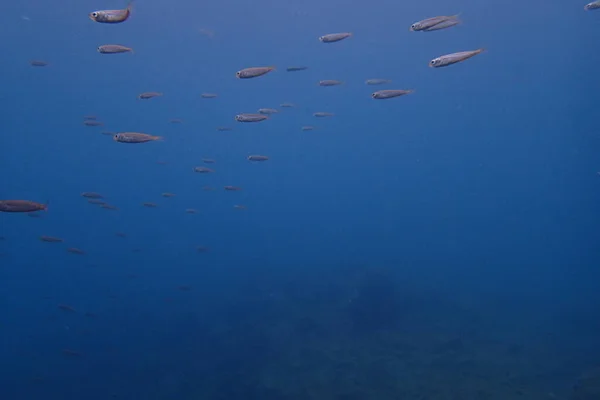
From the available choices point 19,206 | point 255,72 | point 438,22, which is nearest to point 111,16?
point 255,72

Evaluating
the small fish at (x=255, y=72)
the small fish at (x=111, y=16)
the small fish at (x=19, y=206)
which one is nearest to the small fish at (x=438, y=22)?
the small fish at (x=255, y=72)

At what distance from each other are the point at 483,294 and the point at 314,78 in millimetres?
18748

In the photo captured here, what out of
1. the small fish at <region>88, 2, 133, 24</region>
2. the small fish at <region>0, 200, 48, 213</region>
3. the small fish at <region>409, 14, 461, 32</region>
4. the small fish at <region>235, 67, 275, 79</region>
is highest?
the small fish at <region>88, 2, 133, 24</region>

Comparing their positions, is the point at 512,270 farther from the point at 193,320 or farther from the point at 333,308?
the point at 193,320

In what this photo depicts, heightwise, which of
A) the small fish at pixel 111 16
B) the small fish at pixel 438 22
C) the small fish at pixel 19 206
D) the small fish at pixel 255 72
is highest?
the small fish at pixel 111 16

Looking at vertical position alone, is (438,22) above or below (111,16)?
below

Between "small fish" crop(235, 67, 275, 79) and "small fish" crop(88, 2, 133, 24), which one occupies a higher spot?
"small fish" crop(88, 2, 133, 24)

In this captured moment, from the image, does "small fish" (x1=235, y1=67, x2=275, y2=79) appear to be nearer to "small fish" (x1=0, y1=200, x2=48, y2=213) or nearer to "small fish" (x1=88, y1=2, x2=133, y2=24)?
"small fish" (x1=88, y1=2, x2=133, y2=24)

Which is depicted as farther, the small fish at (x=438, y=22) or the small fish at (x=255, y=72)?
the small fish at (x=255, y=72)

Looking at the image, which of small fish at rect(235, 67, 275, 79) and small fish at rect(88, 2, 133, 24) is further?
small fish at rect(235, 67, 275, 79)

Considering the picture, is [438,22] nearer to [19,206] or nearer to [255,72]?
[255,72]

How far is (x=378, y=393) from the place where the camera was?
8.29 m

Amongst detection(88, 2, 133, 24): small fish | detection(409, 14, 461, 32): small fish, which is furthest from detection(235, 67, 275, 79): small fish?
detection(409, 14, 461, 32): small fish

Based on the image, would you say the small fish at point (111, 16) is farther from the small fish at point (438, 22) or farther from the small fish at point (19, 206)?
the small fish at point (438, 22)
